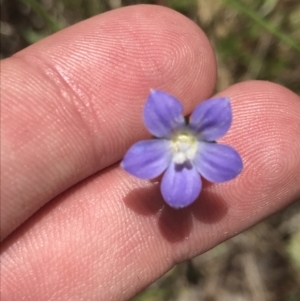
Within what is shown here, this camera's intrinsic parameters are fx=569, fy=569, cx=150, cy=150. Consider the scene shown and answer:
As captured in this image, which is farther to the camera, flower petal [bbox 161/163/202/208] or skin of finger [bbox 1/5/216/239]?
skin of finger [bbox 1/5/216/239]

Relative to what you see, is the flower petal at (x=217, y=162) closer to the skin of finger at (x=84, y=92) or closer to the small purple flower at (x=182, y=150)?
the small purple flower at (x=182, y=150)

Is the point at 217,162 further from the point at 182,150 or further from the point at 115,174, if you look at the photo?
the point at 115,174

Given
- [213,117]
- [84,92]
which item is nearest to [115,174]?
[84,92]

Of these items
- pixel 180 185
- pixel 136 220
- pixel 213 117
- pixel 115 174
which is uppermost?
pixel 213 117

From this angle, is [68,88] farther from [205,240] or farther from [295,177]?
[295,177]

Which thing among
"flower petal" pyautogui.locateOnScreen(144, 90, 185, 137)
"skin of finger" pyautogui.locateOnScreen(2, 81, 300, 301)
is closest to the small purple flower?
"flower petal" pyautogui.locateOnScreen(144, 90, 185, 137)

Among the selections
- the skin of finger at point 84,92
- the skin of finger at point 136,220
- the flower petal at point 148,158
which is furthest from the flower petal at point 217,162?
the skin of finger at point 84,92

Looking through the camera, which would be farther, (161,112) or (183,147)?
(183,147)

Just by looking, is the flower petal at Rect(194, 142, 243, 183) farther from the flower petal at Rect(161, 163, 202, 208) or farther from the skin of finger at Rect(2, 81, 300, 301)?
the skin of finger at Rect(2, 81, 300, 301)

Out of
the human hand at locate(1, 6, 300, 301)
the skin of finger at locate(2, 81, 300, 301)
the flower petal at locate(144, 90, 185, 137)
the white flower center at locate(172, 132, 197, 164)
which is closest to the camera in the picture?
the flower petal at locate(144, 90, 185, 137)
